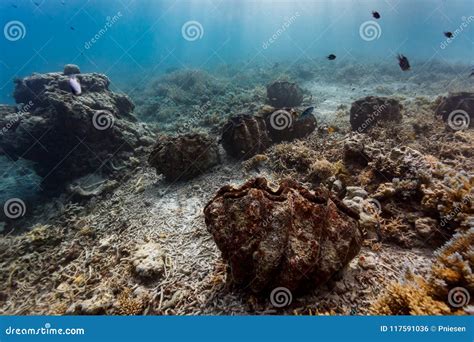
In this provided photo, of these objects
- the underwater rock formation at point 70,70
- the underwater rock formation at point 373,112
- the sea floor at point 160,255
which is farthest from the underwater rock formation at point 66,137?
the underwater rock formation at point 373,112

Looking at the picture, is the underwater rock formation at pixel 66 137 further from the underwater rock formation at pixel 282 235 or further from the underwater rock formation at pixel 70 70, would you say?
the underwater rock formation at pixel 282 235

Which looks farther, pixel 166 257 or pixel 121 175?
pixel 121 175

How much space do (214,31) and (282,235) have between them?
14665 centimetres

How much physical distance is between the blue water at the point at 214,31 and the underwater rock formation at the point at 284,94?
3386 cm

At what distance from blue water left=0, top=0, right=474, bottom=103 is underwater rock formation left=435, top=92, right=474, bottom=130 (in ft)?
128

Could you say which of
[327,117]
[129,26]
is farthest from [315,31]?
[327,117]

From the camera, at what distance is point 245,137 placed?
7.30 m

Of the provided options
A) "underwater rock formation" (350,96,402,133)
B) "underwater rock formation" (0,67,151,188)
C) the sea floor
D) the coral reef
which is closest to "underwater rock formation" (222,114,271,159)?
the sea floor

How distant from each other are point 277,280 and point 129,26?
153 m

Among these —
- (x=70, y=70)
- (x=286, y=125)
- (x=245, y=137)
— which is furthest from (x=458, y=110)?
(x=70, y=70)

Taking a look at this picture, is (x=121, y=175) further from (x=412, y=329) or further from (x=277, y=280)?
(x=412, y=329)

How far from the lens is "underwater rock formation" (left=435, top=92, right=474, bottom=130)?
8.16 metres

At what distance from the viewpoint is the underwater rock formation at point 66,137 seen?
8.41m

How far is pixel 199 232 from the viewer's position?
471 cm
